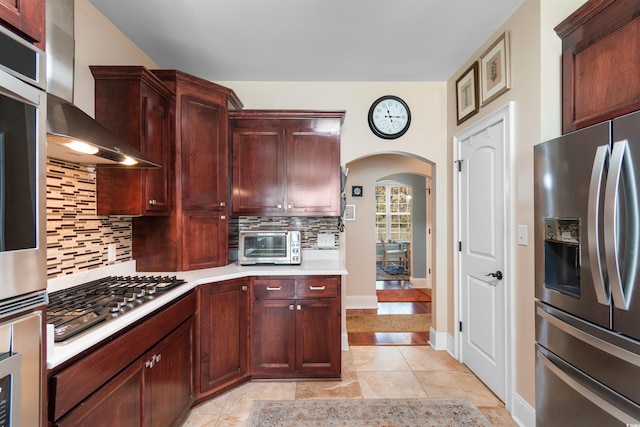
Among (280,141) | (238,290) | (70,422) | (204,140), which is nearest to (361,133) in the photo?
(280,141)

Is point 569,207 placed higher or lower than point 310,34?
lower

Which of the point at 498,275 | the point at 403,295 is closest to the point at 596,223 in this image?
the point at 498,275

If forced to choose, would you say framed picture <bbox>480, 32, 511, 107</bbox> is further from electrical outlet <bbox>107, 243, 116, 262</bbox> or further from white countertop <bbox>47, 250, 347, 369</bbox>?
electrical outlet <bbox>107, 243, 116, 262</bbox>

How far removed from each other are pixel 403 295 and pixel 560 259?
3865 mm

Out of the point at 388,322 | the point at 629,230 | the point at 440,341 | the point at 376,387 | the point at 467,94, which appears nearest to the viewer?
the point at 629,230

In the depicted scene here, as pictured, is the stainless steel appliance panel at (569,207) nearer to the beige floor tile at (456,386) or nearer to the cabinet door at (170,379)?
the beige floor tile at (456,386)

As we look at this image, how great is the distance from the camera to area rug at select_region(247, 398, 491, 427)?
1.99 m

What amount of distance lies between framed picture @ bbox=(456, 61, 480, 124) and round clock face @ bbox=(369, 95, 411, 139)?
48 cm

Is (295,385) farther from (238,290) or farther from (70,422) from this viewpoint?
(70,422)

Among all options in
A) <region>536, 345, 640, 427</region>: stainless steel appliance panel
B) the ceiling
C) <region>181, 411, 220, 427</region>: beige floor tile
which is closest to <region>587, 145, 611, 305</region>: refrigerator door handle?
<region>536, 345, 640, 427</region>: stainless steel appliance panel

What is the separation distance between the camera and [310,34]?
2.28 m

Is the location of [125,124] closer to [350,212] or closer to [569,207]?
[569,207]

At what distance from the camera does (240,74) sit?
293 cm

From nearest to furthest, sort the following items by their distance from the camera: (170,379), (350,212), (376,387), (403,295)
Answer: (170,379), (376,387), (350,212), (403,295)
